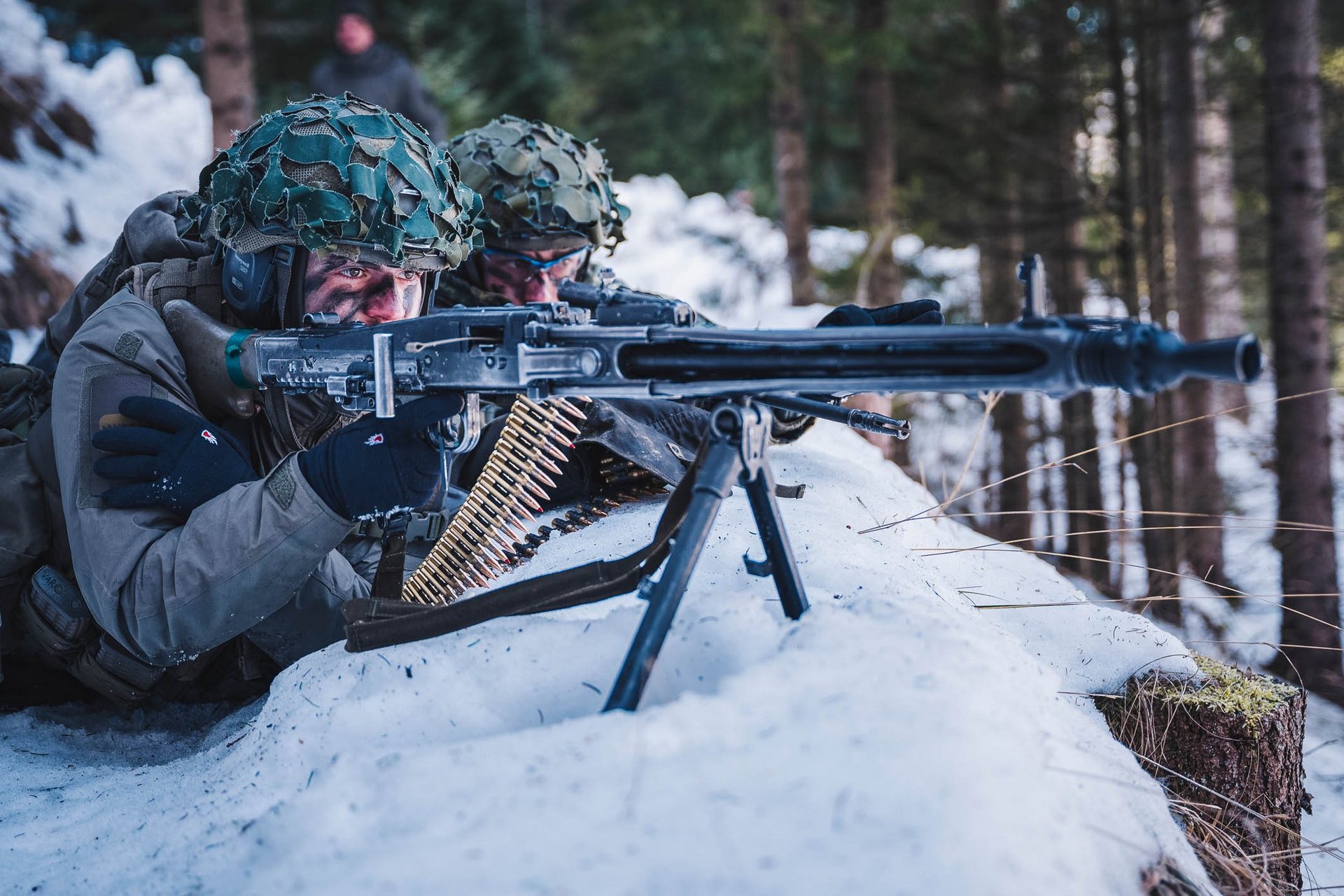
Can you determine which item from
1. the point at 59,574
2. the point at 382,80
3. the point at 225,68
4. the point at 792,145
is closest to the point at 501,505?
the point at 59,574

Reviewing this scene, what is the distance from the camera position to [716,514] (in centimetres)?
224

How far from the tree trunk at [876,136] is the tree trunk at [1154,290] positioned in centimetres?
251

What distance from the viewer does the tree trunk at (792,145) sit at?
11.7 m

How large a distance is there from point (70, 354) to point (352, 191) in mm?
919

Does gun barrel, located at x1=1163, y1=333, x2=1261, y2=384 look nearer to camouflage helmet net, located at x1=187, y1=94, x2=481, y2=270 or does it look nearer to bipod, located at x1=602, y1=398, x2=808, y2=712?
bipod, located at x1=602, y1=398, x2=808, y2=712

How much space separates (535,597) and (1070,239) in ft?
37.3

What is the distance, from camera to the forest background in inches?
290

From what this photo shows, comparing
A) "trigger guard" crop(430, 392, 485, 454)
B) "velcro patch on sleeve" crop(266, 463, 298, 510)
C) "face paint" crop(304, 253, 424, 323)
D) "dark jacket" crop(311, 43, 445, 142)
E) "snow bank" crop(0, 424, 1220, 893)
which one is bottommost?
"snow bank" crop(0, 424, 1220, 893)

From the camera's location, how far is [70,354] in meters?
2.93

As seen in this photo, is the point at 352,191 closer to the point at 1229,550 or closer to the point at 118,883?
the point at 118,883

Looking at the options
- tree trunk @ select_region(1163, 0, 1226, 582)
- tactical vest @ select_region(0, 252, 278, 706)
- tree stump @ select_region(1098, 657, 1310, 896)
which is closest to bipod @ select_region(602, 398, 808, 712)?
tree stump @ select_region(1098, 657, 1310, 896)

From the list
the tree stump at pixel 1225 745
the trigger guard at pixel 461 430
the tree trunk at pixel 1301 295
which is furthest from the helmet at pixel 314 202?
the tree trunk at pixel 1301 295

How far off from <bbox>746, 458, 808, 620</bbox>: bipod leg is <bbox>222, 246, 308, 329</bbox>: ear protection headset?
5.53ft

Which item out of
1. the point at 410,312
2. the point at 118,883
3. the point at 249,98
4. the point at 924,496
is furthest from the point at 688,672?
the point at 249,98
